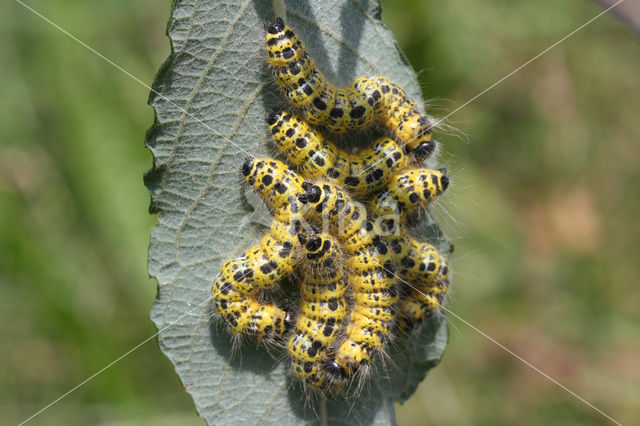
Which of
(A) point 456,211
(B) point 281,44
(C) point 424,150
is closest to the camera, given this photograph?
(B) point 281,44

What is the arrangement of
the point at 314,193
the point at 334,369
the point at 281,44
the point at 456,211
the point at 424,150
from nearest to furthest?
the point at 281,44 → the point at 314,193 → the point at 334,369 → the point at 424,150 → the point at 456,211

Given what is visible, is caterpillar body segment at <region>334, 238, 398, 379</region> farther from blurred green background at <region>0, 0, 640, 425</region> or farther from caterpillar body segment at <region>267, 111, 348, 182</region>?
blurred green background at <region>0, 0, 640, 425</region>

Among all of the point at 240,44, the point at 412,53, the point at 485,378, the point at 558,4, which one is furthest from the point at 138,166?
the point at 558,4

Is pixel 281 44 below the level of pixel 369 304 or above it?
above

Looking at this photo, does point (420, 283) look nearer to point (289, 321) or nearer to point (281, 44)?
point (289, 321)

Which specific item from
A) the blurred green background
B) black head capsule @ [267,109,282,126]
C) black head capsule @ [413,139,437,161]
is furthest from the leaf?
the blurred green background

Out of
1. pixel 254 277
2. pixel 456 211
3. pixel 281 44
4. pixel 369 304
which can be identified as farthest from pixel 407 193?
pixel 456 211

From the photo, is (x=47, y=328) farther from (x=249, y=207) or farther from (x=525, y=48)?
(x=525, y=48)
